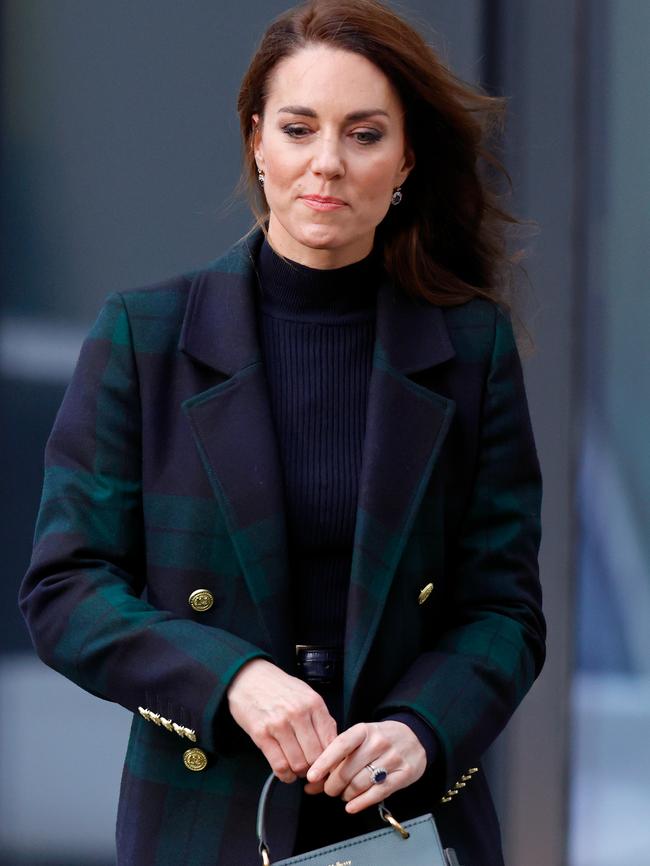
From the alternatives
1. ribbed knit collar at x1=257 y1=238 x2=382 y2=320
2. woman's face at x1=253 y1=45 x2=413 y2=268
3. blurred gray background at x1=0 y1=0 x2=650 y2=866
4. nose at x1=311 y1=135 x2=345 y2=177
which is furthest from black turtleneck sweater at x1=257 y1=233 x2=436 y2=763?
blurred gray background at x1=0 y1=0 x2=650 y2=866

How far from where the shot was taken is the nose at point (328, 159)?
231 centimetres

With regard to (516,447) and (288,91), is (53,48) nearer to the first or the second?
(288,91)

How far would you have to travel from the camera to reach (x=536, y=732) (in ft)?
12.6

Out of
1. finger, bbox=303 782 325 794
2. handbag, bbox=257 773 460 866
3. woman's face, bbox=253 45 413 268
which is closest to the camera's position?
handbag, bbox=257 773 460 866

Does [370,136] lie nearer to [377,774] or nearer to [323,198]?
[323,198]

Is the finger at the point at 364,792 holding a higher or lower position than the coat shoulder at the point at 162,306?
lower

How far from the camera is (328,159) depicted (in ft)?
7.59

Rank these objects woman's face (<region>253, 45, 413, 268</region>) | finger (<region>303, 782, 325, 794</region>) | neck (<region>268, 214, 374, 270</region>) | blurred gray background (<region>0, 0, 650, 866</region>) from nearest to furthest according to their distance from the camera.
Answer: finger (<region>303, 782, 325, 794</region>), woman's face (<region>253, 45, 413, 268</region>), neck (<region>268, 214, 374, 270</region>), blurred gray background (<region>0, 0, 650, 866</region>)

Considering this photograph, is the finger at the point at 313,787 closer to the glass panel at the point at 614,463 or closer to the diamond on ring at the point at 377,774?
the diamond on ring at the point at 377,774

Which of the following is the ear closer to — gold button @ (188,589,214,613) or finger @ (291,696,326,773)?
gold button @ (188,589,214,613)

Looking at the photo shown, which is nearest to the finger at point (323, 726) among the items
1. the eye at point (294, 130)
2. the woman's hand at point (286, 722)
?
the woman's hand at point (286, 722)

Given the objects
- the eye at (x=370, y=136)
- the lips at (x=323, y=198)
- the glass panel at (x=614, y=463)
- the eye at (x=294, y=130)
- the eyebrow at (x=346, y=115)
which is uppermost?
the eyebrow at (x=346, y=115)

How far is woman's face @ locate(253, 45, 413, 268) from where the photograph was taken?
7.69ft

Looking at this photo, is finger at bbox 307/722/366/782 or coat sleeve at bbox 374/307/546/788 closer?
finger at bbox 307/722/366/782
